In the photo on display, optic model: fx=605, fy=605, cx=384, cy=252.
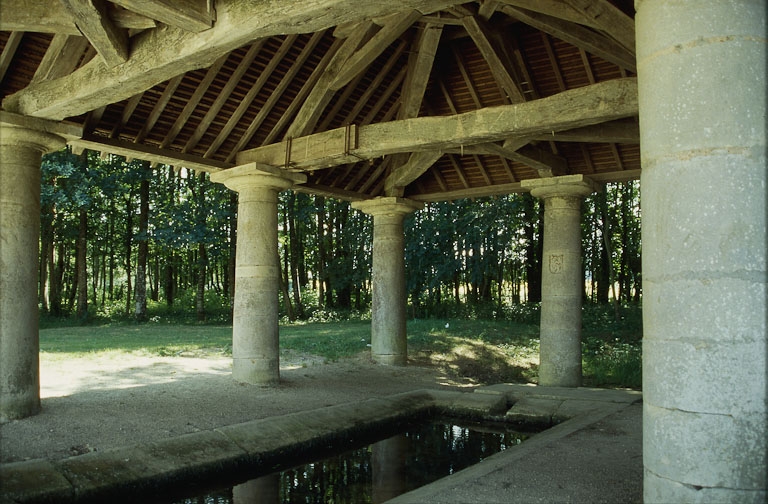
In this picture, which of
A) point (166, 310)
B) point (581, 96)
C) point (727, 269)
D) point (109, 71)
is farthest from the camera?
point (166, 310)

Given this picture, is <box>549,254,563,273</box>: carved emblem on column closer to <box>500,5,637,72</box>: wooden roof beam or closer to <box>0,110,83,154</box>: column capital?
<box>500,5,637,72</box>: wooden roof beam

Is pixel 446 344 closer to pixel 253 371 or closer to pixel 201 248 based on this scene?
pixel 253 371

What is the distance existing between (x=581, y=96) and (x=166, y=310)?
24.9m

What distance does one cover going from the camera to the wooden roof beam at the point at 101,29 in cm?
594

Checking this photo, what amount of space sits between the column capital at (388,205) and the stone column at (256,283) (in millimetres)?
3381

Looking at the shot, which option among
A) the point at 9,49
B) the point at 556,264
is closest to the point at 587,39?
the point at 556,264

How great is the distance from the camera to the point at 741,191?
11.0ft

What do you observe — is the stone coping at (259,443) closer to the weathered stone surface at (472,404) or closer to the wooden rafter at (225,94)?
the weathered stone surface at (472,404)

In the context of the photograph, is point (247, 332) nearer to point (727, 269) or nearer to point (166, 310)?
point (727, 269)

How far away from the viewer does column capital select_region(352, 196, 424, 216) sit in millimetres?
14259

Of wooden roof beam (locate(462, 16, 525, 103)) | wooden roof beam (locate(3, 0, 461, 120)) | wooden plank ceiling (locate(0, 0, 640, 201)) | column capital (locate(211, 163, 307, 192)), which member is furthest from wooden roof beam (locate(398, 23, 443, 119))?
wooden roof beam (locate(3, 0, 461, 120))

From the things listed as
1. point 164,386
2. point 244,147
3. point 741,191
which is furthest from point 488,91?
point 741,191

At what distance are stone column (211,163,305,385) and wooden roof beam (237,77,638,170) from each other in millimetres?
496

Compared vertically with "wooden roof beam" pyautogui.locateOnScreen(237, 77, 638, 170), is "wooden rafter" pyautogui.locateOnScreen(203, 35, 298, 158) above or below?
above
